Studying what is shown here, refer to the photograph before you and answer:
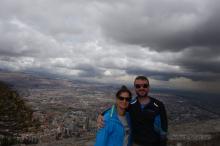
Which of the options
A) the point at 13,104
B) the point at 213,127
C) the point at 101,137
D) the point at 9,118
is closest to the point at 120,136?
the point at 101,137

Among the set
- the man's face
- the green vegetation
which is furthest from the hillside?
the man's face

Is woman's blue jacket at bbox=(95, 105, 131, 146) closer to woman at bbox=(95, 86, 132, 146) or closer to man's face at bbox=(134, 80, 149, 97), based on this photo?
woman at bbox=(95, 86, 132, 146)

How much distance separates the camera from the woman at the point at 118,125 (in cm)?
497

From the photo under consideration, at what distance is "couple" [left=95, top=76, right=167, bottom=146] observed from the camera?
5.03 metres

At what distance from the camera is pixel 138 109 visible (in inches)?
220

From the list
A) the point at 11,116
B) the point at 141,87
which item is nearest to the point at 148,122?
the point at 141,87

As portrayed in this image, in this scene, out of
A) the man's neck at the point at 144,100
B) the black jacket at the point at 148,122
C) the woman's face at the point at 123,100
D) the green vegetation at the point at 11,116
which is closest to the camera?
the woman's face at the point at 123,100

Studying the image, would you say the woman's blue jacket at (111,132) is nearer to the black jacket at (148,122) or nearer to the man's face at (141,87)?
the black jacket at (148,122)

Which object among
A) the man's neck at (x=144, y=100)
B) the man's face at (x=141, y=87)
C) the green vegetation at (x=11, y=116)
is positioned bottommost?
the green vegetation at (x=11, y=116)

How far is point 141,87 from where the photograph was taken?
5773 mm

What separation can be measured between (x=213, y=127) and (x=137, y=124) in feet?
24.1

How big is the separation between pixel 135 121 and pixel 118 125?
2.02ft

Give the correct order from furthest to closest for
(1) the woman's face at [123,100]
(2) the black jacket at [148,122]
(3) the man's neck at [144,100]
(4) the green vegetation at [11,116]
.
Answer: (4) the green vegetation at [11,116] < (3) the man's neck at [144,100] < (2) the black jacket at [148,122] < (1) the woman's face at [123,100]

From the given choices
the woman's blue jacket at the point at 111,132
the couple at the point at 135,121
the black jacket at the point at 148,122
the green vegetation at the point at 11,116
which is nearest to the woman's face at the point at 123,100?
the couple at the point at 135,121
